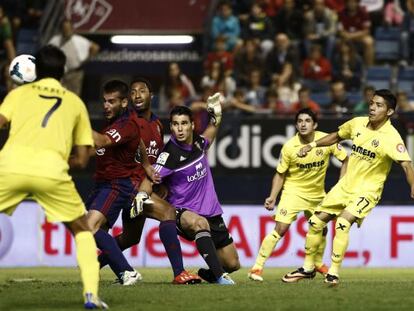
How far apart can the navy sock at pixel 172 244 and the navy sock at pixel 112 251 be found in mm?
470

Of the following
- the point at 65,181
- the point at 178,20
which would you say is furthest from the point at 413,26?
the point at 65,181

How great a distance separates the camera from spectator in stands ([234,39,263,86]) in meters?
22.6

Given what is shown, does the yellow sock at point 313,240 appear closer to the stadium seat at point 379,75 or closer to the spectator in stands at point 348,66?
the spectator in stands at point 348,66

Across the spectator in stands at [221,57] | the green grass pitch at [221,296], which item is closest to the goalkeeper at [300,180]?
the green grass pitch at [221,296]

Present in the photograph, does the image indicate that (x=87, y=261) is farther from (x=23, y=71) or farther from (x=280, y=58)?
(x=280, y=58)

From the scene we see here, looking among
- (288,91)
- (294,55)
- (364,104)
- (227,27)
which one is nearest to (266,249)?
(364,104)

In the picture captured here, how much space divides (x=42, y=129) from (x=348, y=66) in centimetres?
1336

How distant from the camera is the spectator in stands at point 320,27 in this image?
2320cm

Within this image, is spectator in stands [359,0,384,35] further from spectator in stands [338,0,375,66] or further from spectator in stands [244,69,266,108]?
spectator in stands [244,69,266,108]

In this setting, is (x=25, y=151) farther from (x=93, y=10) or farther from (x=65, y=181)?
(x=93, y=10)

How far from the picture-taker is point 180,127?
44.0 ft

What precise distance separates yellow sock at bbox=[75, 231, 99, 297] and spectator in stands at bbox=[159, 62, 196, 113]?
1149cm

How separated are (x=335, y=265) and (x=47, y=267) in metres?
7.41

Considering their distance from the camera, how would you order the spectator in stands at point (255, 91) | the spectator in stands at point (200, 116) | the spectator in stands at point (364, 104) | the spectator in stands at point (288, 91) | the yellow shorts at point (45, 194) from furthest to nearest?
the spectator in stands at point (255, 91) → the spectator in stands at point (288, 91) → the spectator in stands at point (364, 104) → the spectator in stands at point (200, 116) → the yellow shorts at point (45, 194)
